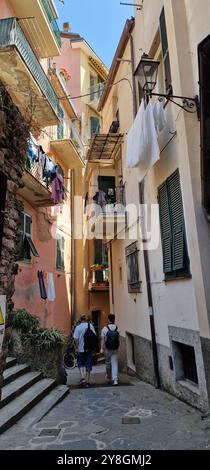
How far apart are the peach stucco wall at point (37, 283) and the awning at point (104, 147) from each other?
10.6 feet

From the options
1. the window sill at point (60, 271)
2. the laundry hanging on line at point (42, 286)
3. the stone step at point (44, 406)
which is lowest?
the stone step at point (44, 406)

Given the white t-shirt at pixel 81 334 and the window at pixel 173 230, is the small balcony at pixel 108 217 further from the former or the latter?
the white t-shirt at pixel 81 334

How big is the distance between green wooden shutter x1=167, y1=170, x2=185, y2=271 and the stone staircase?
11.7 feet

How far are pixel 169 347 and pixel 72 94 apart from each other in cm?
1837

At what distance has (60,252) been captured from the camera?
1527cm

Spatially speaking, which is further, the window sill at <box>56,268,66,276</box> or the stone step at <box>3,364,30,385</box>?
the window sill at <box>56,268,66,276</box>

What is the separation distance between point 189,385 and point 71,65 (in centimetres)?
2125

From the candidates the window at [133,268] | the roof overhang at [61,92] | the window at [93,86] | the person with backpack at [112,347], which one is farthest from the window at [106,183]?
the window at [93,86]

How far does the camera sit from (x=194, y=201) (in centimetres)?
536

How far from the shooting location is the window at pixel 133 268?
9844mm

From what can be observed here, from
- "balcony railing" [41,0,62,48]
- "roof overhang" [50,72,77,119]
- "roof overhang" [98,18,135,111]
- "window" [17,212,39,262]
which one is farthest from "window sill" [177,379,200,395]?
"roof overhang" [50,72,77,119]

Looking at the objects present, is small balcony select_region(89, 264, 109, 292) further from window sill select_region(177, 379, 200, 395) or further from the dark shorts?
window sill select_region(177, 379, 200, 395)

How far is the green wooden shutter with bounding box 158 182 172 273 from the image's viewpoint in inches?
A: 271
